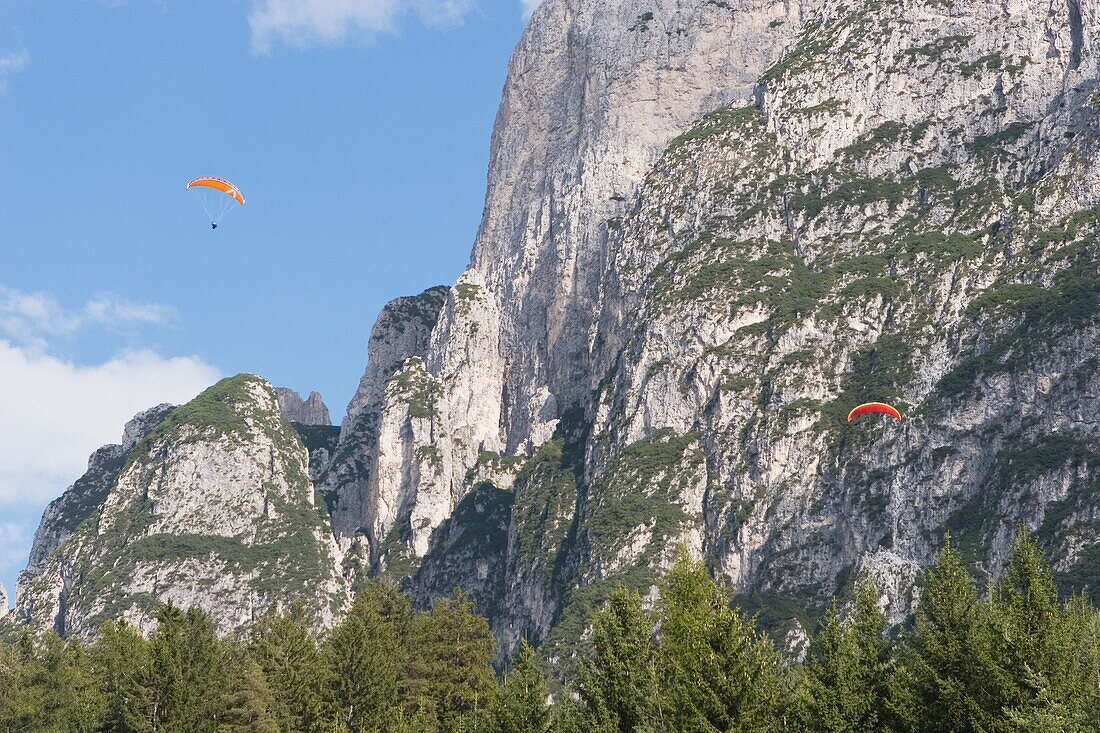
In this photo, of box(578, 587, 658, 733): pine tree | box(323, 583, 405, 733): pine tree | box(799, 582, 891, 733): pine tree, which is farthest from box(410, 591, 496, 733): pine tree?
box(799, 582, 891, 733): pine tree

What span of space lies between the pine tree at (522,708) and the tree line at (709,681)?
105 mm

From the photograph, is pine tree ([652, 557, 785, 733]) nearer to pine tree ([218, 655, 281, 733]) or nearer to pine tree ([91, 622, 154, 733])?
pine tree ([218, 655, 281, 733])

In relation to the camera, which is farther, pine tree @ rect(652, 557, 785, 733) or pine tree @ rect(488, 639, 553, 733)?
pine tree @ rect(488, 639, 553, 733)

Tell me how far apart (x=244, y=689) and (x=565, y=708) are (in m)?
31.5

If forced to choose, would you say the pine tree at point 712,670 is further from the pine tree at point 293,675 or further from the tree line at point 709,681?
the pine tree at point 293,675

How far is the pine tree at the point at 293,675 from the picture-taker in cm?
10650

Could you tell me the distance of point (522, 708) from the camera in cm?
8581

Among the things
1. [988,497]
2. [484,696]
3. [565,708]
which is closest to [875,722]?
[565,708]

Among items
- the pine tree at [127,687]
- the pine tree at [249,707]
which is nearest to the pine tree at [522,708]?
the pine tree at [249,707]

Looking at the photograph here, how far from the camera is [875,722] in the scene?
7425cm

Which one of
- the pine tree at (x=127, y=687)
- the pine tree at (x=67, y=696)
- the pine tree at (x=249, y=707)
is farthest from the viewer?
the pine tree at (x=67, y=696)

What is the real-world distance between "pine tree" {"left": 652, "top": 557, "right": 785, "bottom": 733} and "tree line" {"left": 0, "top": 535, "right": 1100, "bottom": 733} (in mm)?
78

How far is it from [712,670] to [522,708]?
19.8 m

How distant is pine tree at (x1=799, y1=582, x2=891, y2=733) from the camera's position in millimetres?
73500
